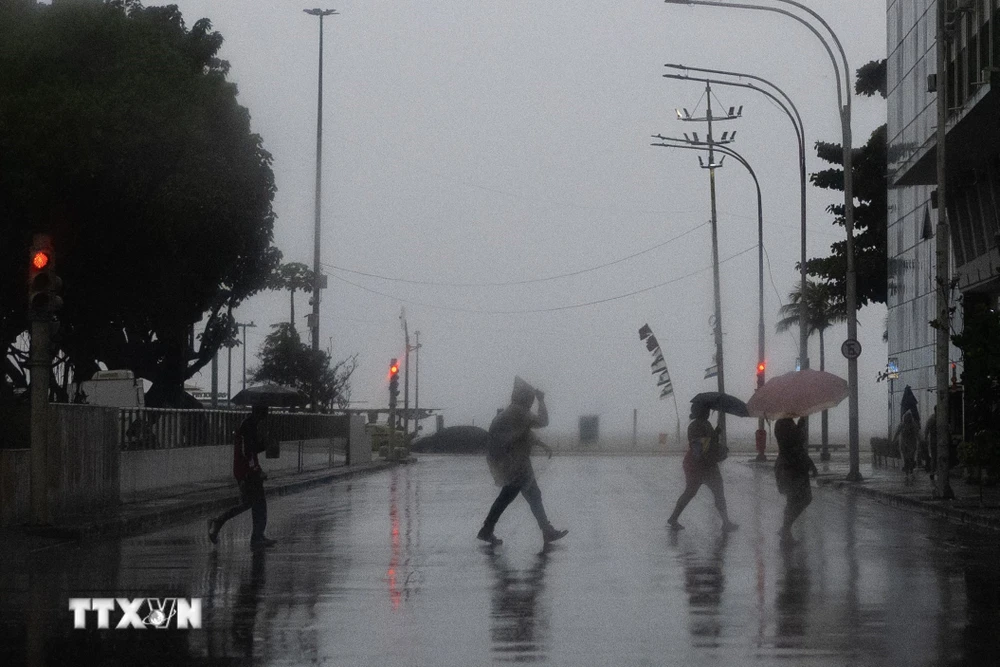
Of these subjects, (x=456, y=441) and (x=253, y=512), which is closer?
(x=253, y=512)

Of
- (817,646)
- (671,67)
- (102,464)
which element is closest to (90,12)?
(671,67)

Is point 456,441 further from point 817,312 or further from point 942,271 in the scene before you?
point 942,271

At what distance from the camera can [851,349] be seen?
123 feet

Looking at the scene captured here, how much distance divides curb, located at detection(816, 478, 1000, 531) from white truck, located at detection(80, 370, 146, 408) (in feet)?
58.6

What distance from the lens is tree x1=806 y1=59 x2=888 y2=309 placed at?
6162cm

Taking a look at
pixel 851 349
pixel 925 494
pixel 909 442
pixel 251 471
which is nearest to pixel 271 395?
pixel 851 349

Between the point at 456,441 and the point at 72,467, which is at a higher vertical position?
the point at 456,441

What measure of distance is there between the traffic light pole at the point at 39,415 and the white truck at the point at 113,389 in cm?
2104

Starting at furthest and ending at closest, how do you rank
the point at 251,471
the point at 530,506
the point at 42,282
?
1. the point at 251,471
2. the point at 42,282
3. the point at 530,506

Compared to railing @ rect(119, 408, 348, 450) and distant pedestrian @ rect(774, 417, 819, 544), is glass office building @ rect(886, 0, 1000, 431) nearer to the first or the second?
distant pedestrian @ rect(774, 417, 819, 544)

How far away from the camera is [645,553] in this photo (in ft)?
58.4

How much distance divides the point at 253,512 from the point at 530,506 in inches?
131

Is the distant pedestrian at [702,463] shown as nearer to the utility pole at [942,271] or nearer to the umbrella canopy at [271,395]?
the utility pole at [942,271]

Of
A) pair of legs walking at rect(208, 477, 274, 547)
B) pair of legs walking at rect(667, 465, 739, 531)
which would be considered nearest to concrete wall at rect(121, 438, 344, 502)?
pair of legs walking at rect(208, 477, 274, 547)
